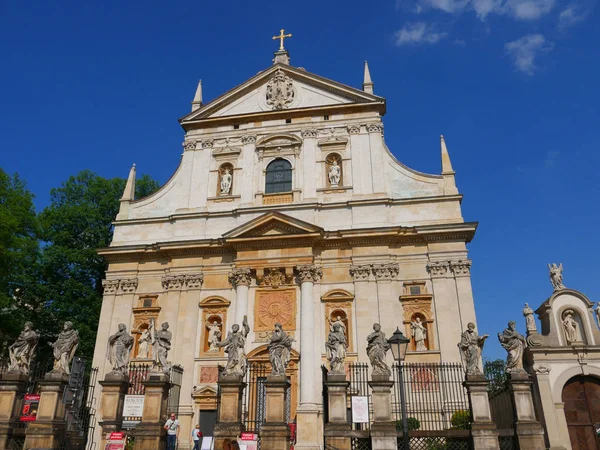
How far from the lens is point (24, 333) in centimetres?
1473

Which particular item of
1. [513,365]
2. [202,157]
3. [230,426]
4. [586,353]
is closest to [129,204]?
[202,157]

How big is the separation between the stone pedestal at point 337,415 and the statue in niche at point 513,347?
4462 millimetres

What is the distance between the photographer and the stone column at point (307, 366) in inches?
715

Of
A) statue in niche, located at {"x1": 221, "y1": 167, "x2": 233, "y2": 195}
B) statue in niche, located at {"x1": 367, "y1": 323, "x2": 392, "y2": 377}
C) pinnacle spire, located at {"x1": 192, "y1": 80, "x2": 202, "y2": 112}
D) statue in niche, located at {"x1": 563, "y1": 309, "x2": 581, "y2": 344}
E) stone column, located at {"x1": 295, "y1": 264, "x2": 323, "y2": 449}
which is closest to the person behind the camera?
statue in niche, located at {"x1": 367, "y1": 323, "x2": 392, "y2": 377}

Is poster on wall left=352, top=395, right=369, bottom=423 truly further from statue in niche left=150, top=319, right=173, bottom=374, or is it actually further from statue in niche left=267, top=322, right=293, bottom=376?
statue in niche left=150, top=319, right=173, bottom=374

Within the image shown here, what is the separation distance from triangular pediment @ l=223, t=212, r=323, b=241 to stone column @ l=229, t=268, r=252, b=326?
4.97 feet

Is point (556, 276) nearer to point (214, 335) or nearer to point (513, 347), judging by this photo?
point (513, 347)

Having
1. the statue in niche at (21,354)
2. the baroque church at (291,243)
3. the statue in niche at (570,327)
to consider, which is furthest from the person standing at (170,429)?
the statue in niche at (570,327)

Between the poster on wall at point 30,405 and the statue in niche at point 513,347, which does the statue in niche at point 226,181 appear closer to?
the poster on wall at point 30,405

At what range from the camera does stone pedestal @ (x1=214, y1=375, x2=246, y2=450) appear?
1274cm

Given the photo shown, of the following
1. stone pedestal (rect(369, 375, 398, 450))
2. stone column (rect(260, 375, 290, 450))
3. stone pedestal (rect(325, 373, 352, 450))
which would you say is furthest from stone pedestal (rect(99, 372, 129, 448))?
stone pedestal (rect(369, 375, 398, 450))

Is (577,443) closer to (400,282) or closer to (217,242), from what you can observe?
(400,282)

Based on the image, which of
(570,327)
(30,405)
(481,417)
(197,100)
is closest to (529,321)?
(570,327)

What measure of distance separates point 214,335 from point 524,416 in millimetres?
12670
